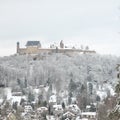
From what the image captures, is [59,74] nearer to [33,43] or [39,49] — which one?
[39,49]

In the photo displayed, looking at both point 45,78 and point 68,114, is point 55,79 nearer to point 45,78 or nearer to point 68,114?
point 45,78

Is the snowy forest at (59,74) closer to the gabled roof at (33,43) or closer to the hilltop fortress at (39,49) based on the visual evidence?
the hilltop fortress at (39,49)

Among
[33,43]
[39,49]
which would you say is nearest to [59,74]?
[39,49]

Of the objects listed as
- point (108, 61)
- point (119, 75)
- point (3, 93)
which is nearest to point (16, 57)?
point (108, 61)

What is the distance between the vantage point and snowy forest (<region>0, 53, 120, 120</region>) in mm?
99994

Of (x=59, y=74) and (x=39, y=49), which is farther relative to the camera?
(x=39, y=49)

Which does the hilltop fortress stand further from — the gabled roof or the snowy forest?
the snowy forest

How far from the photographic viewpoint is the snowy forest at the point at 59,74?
99994 mm

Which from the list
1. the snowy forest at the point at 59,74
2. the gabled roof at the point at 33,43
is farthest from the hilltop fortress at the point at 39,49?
the snowy forest at the point at 59,74

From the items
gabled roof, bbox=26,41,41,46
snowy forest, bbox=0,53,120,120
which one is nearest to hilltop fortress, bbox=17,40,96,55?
gabled roof, bbox=26,41,41,46

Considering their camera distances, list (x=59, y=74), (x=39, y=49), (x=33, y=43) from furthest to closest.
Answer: (x=33, y=43) < (x=39, y=49) < (x=59, y=74)

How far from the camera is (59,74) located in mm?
122000

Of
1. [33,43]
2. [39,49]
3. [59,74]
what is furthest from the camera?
[33,43]

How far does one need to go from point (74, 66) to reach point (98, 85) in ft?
71.1
